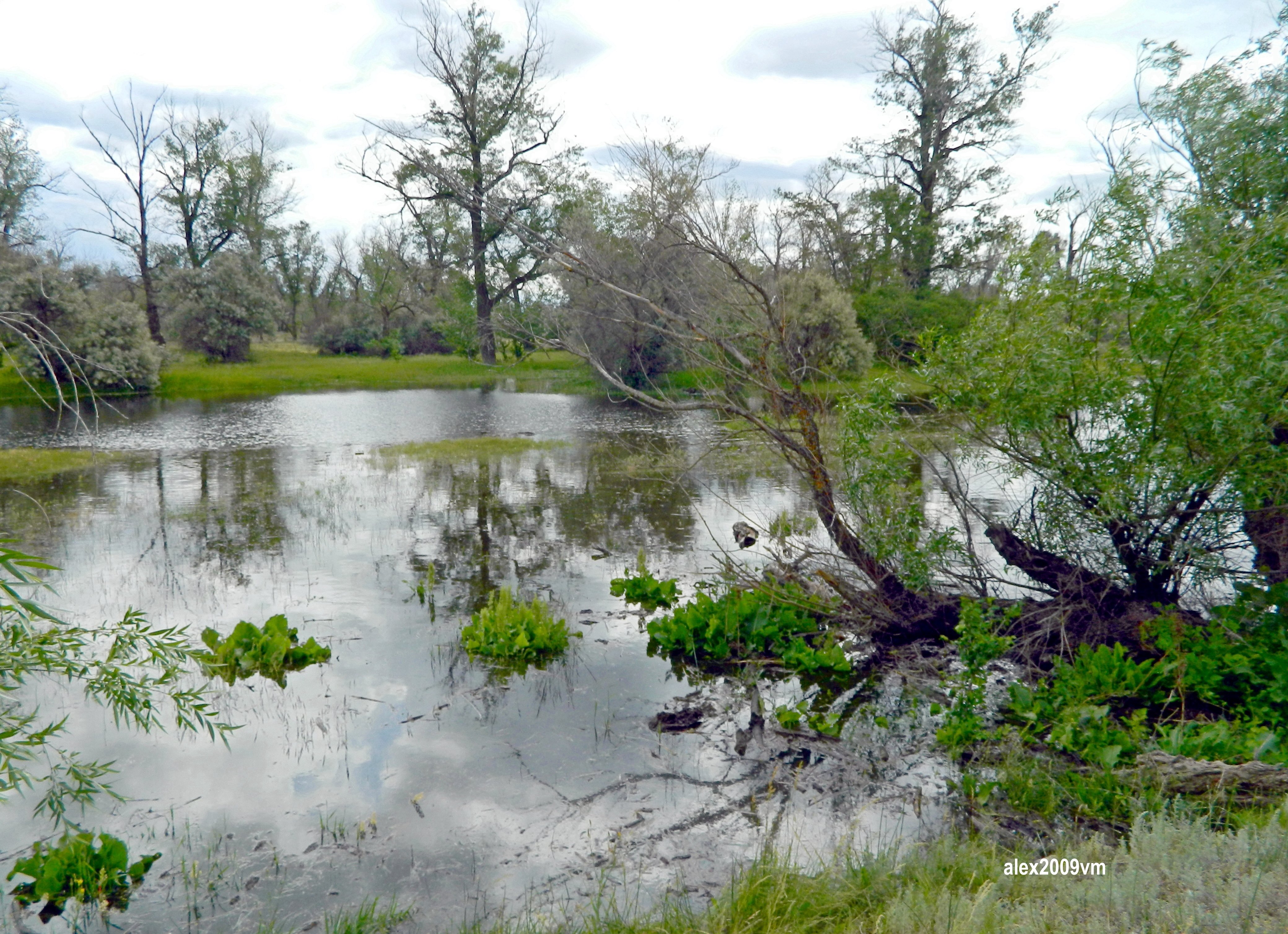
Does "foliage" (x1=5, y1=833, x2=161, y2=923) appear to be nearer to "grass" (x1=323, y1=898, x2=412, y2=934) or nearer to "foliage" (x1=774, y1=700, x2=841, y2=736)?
"grass" (x1=323, y1=898, x2=412, y2=934)

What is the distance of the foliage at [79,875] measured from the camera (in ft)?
14.4

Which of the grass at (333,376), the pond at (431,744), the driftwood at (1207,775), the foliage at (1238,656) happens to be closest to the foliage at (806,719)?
the pond at (431,744)

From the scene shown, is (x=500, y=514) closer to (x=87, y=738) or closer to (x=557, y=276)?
(x=87, y=738)

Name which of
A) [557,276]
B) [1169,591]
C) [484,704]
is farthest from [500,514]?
[557,276]

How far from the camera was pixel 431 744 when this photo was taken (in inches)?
245

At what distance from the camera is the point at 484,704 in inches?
271

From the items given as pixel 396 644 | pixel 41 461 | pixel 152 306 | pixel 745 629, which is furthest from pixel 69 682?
pixel 152 306

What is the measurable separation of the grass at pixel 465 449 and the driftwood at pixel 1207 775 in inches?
629

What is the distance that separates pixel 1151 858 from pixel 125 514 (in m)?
14.5

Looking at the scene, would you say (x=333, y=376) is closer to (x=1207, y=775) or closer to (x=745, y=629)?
(x=745, y=629)

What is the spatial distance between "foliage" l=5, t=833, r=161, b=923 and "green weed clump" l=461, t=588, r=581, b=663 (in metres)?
3.49

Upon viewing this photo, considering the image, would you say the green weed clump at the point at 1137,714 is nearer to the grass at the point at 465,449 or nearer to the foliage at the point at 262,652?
the foliage at the point at 262,652

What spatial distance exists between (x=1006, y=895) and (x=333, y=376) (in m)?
39.7

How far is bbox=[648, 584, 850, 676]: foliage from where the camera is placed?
25.2 ft
